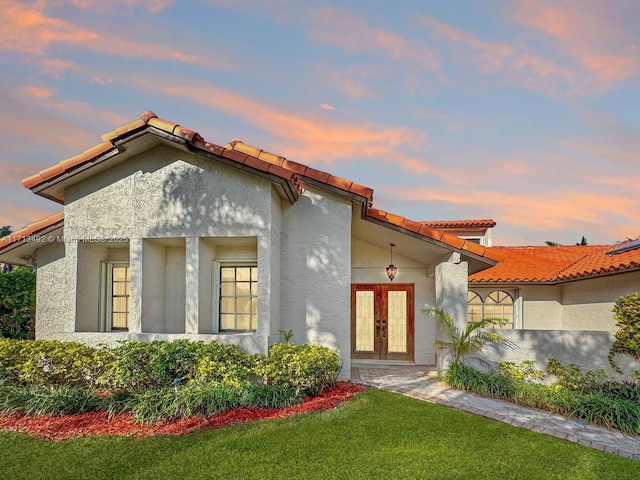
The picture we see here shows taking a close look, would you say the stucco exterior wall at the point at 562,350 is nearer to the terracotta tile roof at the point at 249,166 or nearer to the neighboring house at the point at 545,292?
the terracotta tile roof at the point at 249,166

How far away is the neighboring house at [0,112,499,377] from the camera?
10.4m

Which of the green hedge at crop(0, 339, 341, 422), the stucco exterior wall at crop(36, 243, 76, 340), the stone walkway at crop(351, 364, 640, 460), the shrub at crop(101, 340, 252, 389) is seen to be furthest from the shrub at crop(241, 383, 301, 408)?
the stucco exterior wall at crop(36, 243, 76, 340)

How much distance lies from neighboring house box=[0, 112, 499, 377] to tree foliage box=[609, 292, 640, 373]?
3.21 metres

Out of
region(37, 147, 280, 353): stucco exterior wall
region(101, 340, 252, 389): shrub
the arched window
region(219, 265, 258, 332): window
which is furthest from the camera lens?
the arched window

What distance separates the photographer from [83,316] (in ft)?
37.3

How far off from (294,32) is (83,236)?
25.5 feet

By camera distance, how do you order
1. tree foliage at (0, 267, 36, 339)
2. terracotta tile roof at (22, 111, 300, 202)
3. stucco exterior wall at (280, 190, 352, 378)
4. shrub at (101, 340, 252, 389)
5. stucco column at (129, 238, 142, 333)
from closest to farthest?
shrub at (101, 340, 252, 389), terracotta tile roof at (22, 111, 300, 202), stucco column at (129, 238, 142, 333), stucco exterior wall at (280, 190, 352, 378), tree foliage at (0, 267, 36, 339)

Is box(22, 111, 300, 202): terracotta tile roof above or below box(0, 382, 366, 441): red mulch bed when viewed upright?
above

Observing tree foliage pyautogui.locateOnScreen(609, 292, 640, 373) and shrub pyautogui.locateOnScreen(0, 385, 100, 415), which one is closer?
shrub pyautogui.locateOnScreen(0, 385, 100, 415)

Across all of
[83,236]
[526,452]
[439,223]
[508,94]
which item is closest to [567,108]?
[508,94]

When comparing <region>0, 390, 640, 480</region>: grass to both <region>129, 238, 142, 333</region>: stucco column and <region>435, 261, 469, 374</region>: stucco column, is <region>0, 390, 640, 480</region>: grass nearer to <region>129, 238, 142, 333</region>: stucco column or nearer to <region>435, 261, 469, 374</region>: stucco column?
<region>129, 238, 142, 333</region>: stucco column

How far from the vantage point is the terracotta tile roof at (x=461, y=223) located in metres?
20.3

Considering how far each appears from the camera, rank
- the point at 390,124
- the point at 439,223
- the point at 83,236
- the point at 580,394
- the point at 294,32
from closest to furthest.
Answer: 1. the point at 580,394
2. the point at 83,236
3. the point at 294,32
4. the point at 390,124
5. the point at 439,223

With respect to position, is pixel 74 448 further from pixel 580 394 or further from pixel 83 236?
pixel 580 394
